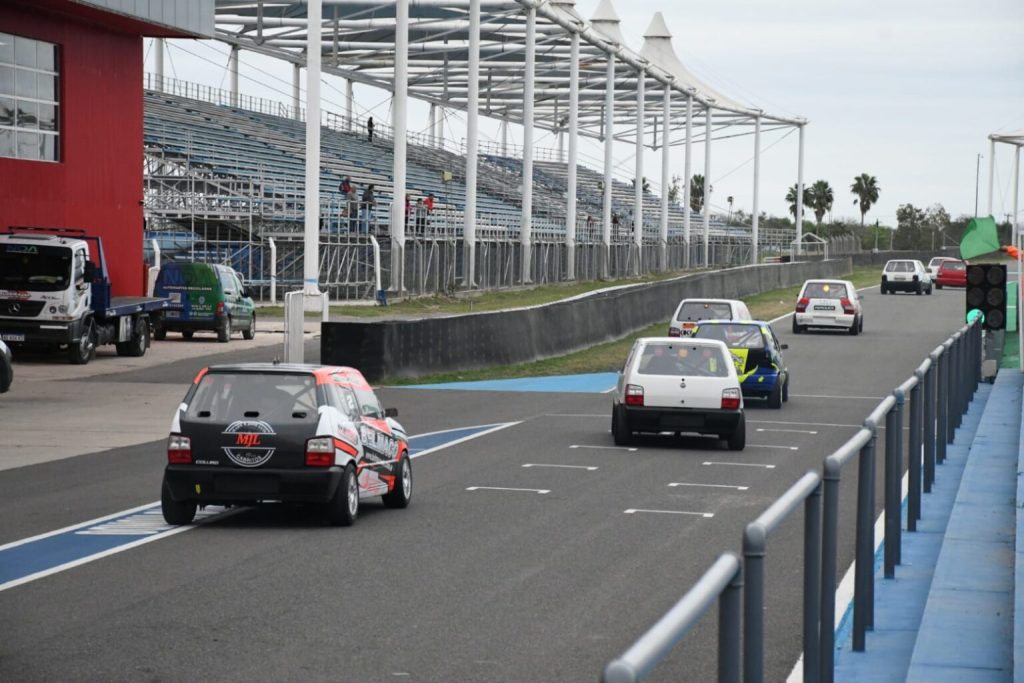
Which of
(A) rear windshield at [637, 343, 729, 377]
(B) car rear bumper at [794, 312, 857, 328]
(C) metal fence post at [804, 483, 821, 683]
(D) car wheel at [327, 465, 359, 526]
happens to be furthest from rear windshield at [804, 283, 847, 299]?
(C) metal fence post at [804, 483, 821, 683]

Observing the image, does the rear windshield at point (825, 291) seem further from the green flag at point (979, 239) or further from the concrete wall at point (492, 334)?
the green flag at point (979, 239)

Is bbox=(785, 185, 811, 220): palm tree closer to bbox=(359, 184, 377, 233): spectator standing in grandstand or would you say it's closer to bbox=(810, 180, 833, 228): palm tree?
bbox=(810, 180, 833, 228): palm tree

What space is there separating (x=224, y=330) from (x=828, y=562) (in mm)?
34331

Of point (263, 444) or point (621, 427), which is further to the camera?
point (621, 427)

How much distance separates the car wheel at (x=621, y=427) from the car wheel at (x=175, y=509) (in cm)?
813

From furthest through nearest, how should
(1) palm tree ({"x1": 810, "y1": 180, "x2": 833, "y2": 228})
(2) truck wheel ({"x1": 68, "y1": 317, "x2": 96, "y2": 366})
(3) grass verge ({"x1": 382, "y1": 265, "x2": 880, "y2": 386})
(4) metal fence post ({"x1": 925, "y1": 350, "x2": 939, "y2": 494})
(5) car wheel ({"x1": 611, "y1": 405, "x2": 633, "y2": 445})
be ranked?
(1) palm tree ({"x1": 810, "y1": 180, "x2": 833, "y2": 228})
(2) truck wheel ({"x1": 68, "y1": 317, "x2": 96, "y2": 366})
(3) grass verge ({"x1": 382, "y1": 265, "x2": 880, "y2": 386})
(5) car wheel ({"x1": 611, "y1": 405, "x2": 633, "y2": 445})
(4) metal fence post ({"x1": 925, "y1": 350, "x2": 939, "y2": 494})

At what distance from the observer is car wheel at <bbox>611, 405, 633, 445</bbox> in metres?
21.1

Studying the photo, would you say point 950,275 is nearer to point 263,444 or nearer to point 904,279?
point 904,279

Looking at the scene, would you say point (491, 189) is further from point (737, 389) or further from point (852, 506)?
point (852, 506)

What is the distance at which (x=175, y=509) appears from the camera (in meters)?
14.0

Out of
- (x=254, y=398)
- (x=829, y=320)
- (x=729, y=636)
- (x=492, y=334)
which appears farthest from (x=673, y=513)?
(x=829, y=320)

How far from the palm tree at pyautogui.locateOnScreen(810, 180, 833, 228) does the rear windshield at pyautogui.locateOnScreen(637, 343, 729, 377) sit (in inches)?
5643

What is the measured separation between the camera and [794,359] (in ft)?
128

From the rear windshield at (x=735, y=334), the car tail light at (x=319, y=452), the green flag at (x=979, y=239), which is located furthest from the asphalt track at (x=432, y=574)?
the rear windshield at (x=735, y=334)
